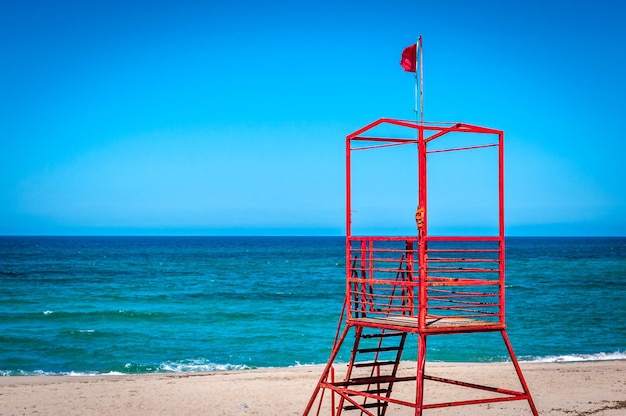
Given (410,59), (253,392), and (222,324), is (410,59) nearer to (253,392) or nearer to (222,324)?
(253,392)

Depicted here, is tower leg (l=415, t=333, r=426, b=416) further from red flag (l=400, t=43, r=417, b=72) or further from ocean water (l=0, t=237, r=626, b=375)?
ocean water (l=0, t=237, r=626, b=375)

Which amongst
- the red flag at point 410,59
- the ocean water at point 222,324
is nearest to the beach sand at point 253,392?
the ocean water at point 222,324

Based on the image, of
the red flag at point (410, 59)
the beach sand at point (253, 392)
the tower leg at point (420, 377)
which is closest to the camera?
the tower leg at point (420, 377)

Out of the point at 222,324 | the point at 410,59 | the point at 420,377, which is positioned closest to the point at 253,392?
the point at 420,377

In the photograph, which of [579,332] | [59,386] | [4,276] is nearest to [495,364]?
[579,332]

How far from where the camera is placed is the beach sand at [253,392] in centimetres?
1706

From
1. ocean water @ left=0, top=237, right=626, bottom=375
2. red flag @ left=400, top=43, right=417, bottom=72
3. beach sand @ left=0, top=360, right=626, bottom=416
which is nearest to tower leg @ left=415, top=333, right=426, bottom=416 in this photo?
red flag @ left=400, top=43, right=417, bottom=72

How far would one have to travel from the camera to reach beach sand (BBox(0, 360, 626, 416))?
672 inches

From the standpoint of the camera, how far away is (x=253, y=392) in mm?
19141

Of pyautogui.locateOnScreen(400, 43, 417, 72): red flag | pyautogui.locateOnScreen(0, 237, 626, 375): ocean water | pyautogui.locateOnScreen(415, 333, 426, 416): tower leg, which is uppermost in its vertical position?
pyautogui.locateOnScreen(400, 43, 417, 72): red flag

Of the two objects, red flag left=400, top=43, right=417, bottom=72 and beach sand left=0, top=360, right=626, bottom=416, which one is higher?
red flag left=400, top=43, right=417, bottom=72

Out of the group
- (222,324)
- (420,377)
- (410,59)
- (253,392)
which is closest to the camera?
(420,377)

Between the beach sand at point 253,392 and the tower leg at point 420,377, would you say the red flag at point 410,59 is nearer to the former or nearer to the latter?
the tower leg at point 420,377

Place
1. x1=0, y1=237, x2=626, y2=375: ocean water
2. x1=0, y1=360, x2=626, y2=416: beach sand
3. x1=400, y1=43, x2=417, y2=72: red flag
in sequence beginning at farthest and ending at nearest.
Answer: x1=0, y1=237, x2=626, y2=375: ocean water, x1=0, y1=360, x2=626, y2=416: beach sand, x1=400, y1=43, x2=417, y2=72: red flag
